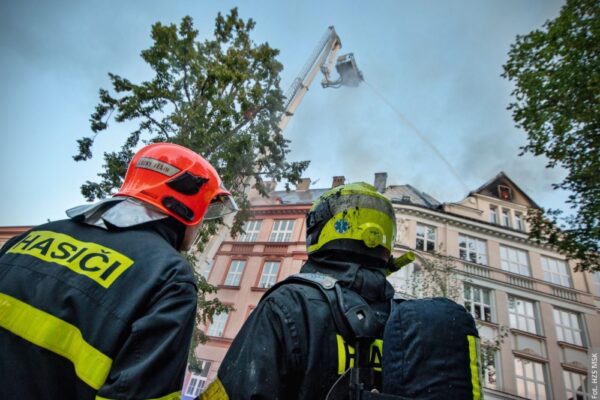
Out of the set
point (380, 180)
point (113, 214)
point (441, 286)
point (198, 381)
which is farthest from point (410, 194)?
point (113, 214)

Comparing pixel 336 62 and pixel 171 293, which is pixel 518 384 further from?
pixel 336 62

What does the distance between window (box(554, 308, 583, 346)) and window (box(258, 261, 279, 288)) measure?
46.1 ft

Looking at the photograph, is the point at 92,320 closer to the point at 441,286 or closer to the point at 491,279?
the point at 441,286

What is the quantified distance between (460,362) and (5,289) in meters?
1.65

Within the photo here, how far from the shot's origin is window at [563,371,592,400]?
14220 mm

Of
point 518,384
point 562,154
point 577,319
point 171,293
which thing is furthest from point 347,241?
point 577,319

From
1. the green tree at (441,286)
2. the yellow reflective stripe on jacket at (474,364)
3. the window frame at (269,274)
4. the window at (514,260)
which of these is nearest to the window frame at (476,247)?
the window at (514,260)

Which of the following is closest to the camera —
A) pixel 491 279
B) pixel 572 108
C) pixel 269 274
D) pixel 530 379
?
pixel 572 108

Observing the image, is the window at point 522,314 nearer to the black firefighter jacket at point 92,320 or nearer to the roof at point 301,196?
the roof at point 301,196

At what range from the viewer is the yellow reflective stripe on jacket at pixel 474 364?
0.93 meters

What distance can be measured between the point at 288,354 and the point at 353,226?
30.1 inches

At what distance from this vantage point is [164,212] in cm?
185

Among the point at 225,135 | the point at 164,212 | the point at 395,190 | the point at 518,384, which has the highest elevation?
the point at 395,190

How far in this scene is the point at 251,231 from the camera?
846 inches
